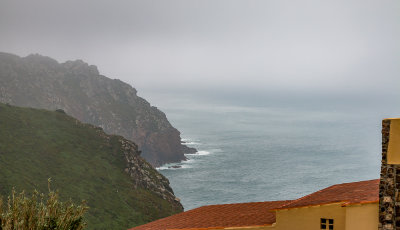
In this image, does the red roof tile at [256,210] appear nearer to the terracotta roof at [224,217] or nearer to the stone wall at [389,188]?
the terracotta roof at [224,217]

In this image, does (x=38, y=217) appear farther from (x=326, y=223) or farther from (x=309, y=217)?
(x=326, y=223)

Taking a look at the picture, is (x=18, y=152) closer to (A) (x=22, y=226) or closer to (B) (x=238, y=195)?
(B) (x=238, y=195)

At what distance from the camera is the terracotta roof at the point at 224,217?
2280 cm

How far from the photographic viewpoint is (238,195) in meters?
177

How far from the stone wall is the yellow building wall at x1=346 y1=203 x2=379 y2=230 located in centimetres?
207

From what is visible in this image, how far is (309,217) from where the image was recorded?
1991 cm

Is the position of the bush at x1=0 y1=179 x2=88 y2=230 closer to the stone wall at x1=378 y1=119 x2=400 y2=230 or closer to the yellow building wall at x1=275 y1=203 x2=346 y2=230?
the yellow building wall at x1=275 y1=203 x2=346 y2=230

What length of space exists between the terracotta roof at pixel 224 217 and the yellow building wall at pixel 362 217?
4.18m

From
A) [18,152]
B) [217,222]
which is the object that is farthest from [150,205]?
[217,222]

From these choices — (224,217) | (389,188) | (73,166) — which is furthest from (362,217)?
(73,166)

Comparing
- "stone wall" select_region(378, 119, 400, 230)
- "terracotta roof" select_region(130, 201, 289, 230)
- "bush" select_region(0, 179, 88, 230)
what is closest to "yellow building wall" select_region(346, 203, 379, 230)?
"stone wall" select_region(378, 119, 400, 230)

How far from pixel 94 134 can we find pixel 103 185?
2775cm

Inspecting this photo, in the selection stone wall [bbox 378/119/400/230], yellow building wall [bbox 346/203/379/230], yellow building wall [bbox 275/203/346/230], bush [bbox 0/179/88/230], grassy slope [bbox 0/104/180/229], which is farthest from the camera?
grassy slope [bbox 0/104/180/229]

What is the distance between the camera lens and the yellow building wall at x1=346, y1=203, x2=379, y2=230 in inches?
715
